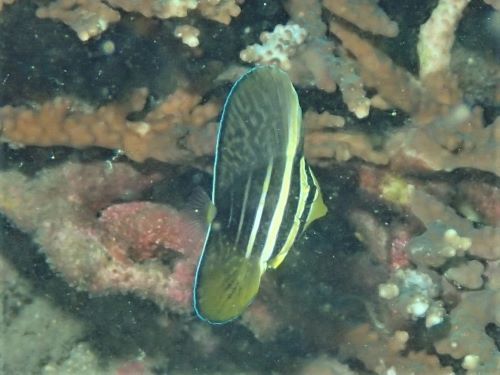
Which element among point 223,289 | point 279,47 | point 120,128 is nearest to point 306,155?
point 279,47

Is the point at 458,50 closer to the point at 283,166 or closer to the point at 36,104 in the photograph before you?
the point at 283,166

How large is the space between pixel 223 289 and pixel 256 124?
0.54 meters

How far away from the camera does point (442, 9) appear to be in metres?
2.70

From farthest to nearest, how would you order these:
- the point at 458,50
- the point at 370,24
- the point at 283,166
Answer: the point at 458,50
the point at 370,24
the point at 283,166

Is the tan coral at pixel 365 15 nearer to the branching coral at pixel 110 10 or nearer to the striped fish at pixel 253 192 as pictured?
the branching coral at pixel 110 10

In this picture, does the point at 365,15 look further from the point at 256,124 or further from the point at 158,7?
the point at 256,124

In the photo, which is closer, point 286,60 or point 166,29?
point 286,60

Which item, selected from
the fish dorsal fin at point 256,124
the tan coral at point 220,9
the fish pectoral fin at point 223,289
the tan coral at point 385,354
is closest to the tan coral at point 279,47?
the tan coral at point 220,9

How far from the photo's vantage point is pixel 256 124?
1.84 meters

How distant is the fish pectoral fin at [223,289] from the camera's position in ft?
6.30

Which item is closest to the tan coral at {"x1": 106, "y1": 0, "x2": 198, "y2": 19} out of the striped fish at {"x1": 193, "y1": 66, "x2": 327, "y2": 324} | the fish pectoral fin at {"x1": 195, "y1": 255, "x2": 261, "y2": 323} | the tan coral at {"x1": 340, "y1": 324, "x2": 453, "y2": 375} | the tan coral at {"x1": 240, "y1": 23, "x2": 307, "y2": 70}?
the tan coral at {"x1": 240, "y1": 23, "x2": 307, "y2": 70}

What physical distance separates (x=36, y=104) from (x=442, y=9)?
1.97 meters

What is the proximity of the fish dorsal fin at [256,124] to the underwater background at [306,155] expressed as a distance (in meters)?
0.74

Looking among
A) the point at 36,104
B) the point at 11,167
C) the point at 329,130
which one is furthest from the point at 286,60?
the point at 11,167
